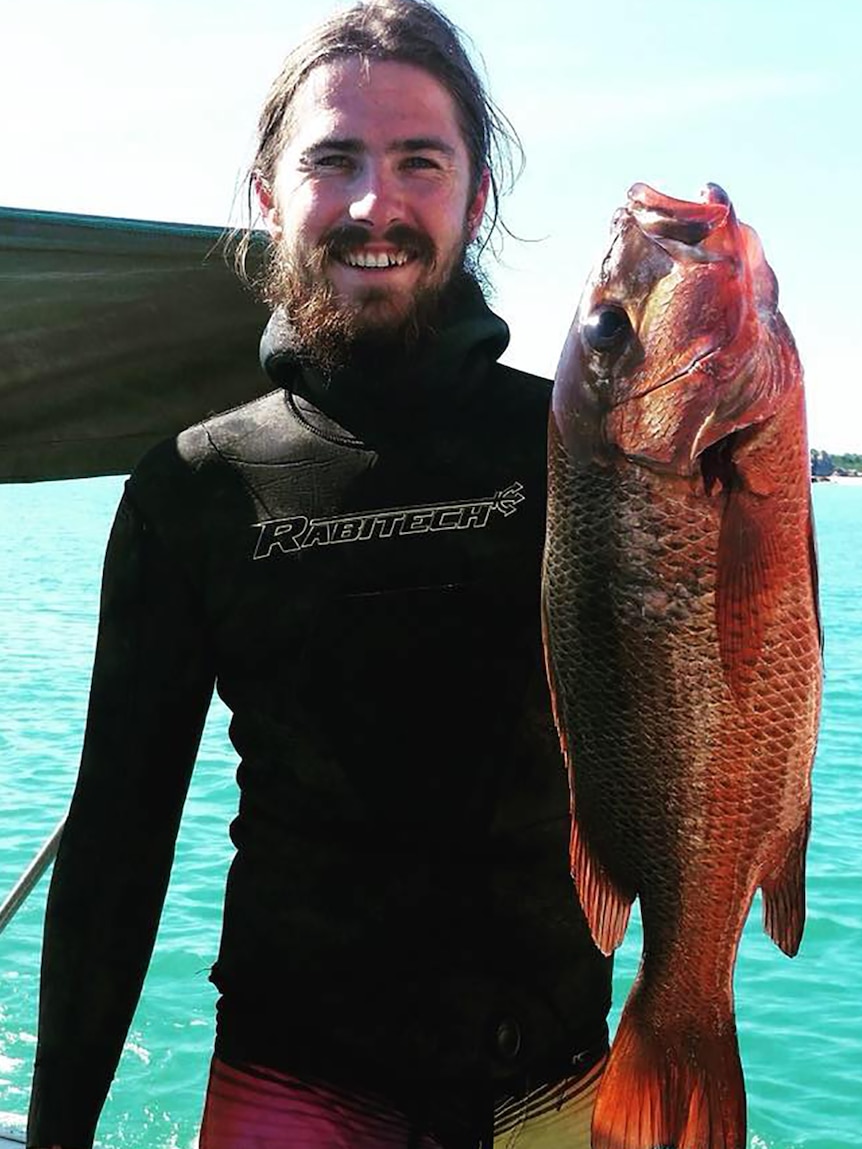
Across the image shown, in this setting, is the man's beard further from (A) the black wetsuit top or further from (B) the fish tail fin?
(B) the fish tail fin

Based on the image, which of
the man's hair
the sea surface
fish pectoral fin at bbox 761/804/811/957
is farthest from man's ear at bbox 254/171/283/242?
fish pectoral fin at bbox 761/804/811/957

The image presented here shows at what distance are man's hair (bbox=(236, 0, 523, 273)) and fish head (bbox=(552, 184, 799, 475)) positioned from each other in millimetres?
711

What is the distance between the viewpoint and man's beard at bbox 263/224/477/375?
213cm

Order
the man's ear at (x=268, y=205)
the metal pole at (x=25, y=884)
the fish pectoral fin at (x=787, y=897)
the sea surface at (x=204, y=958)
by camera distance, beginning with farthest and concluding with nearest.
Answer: the sea surface at (x=204, y=958)
the metal pole at (x=25, y=884)
the man's ear at (x=268, y=205)
the fish pectoral fin at (x=787, y=897)

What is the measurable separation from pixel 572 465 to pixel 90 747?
1.04 metres

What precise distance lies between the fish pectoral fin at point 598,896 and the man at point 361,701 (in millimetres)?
287

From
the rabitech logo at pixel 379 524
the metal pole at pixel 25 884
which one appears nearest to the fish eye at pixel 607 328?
the rabitech logo at pixel 379 524

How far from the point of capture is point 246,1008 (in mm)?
2203

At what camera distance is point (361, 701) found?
6.93ft

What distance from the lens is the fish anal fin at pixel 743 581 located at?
1548 mm

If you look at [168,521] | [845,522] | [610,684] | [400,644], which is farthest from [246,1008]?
[845,522]

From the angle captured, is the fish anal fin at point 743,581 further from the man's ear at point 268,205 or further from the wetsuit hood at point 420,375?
the man's ear at point 268,205

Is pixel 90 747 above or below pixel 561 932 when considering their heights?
above

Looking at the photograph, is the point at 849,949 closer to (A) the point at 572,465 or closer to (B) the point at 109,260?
(B) the point at 109,260
